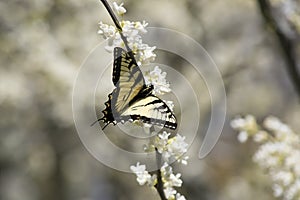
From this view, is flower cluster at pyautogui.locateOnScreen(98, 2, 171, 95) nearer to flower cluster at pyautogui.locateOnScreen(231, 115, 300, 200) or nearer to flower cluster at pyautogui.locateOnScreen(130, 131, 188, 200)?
flower cluster at pyautogui.locateOnScreen(130, 131, 188, 200)

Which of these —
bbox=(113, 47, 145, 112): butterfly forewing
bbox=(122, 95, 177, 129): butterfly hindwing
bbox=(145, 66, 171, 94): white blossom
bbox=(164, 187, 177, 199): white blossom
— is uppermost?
bbox=(113, 47, 145, 112): butterfly forewing

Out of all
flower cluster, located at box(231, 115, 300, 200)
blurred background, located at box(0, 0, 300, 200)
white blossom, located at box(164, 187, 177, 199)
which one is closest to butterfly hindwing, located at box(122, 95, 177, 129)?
white blossom, located at box(164, 187, 177, 199)

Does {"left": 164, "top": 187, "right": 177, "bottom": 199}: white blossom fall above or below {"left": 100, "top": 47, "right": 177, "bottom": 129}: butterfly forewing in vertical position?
below

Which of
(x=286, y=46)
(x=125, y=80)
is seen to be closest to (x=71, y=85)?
(x=286, y=46)

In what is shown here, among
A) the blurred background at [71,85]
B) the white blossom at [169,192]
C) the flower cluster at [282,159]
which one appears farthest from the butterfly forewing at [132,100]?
the blurred background at [71,85]

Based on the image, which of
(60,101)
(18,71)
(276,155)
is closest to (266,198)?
(60,101)

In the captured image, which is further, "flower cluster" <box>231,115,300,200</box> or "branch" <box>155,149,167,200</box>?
"flower cluster" <box>231,115,300,200</box>

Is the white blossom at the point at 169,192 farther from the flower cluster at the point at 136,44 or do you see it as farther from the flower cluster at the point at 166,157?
the flower cluster at the point at 136,44
